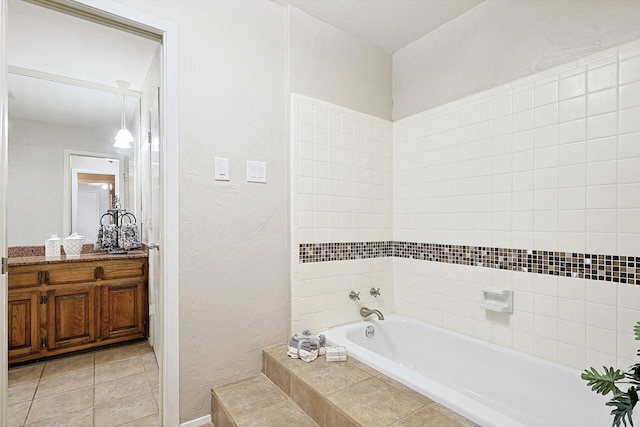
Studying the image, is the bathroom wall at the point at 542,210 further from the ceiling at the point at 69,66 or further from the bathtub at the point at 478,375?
the ceiling at the point at 69,66

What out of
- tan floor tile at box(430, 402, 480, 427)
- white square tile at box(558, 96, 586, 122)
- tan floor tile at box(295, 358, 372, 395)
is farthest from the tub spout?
white square tile at box(558, 96, 586, 122)

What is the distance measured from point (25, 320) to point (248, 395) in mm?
1363

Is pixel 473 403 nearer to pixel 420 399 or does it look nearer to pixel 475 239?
pixel 420 399

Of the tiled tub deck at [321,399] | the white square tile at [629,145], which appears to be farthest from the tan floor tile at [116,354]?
the white square tile at [629,145]

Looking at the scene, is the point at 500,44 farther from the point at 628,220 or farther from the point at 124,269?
the point at 124,269

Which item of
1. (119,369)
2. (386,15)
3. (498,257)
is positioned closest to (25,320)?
(119,369)

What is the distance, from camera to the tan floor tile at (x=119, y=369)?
1948 millimetres

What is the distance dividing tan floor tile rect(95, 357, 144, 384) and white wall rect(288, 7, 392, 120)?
195cm

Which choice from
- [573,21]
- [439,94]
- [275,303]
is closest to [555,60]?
[573,21]

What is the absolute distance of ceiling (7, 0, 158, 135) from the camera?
153 centimetres

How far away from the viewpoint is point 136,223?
1.95m

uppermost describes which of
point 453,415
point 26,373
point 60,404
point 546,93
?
point 546,93

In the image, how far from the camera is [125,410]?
1.76 meters

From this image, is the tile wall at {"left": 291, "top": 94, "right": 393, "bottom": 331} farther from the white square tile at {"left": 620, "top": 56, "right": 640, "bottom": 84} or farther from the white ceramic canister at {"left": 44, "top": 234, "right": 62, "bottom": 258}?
the white square tile at {"left": 620, "top": 56, "right": 640, "bottom": 84}
